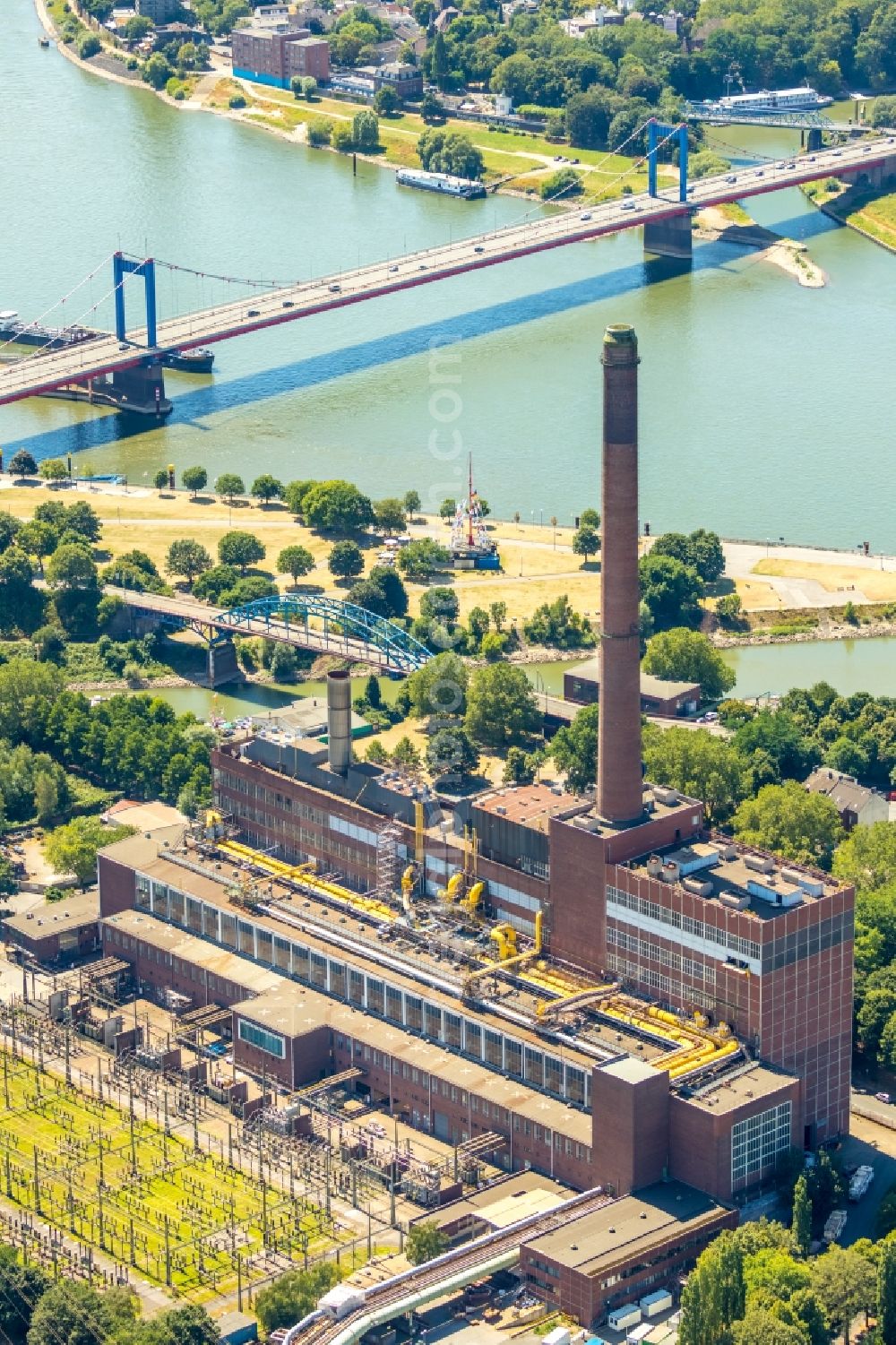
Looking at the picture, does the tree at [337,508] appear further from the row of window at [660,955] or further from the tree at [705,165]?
the tree at [705,165]

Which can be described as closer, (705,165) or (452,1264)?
(452,1264)

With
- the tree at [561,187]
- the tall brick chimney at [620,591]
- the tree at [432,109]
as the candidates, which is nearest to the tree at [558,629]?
the tall brick chimney at [620,591]

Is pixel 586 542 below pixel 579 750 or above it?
above

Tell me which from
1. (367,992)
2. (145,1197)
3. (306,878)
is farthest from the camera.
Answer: (306,878)

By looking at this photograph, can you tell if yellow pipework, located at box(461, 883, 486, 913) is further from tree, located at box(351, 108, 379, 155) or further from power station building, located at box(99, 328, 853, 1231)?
tree, located at box(351, 108, 379, 155)

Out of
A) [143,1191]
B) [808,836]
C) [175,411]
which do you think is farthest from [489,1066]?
[175,411]

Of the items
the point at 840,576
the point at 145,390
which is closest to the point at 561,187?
the point at 145,390

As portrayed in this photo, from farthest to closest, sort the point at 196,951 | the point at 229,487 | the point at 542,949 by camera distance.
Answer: the point at 229,487
the point at 196,951
the point at 542,949

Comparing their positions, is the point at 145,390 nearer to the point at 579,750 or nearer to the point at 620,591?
the point at 579,750
